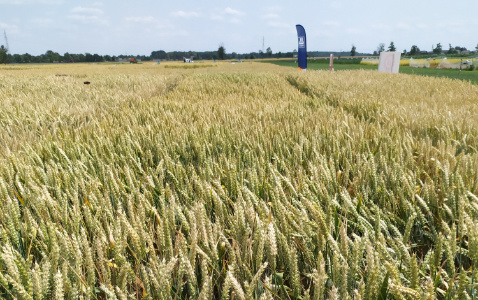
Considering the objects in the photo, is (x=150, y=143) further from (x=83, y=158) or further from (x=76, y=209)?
(x=76, y=209)

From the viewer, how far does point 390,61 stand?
12.0 meters

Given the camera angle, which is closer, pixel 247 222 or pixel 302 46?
pixel 247 222

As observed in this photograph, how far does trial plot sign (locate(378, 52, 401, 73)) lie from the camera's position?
38.3ft

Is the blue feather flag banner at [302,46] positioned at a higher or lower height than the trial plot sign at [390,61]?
higher

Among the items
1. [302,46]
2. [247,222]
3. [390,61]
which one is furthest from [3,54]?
[247,222]

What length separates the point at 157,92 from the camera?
6.39 meters

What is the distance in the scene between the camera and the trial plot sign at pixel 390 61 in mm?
11679

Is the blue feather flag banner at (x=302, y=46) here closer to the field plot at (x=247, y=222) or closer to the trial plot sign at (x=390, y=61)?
the trial plot sign at (x=390, y=61)

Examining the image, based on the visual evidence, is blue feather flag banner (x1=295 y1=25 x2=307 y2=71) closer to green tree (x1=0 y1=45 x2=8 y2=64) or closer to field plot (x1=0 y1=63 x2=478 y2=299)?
field plot (x1=0 y1=63 x2=478 y2=299)

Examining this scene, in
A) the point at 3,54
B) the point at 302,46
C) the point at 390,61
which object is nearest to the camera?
the point at 390,61

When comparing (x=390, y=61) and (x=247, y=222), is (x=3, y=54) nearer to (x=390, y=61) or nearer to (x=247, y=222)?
(x=390, y=61)

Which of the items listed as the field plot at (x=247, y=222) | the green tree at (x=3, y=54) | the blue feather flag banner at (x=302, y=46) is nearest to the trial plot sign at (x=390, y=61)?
the blue feather flag banner at (x=302, y=46)

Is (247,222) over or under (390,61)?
under

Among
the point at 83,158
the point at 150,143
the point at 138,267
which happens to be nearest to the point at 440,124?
the point at 150,143
